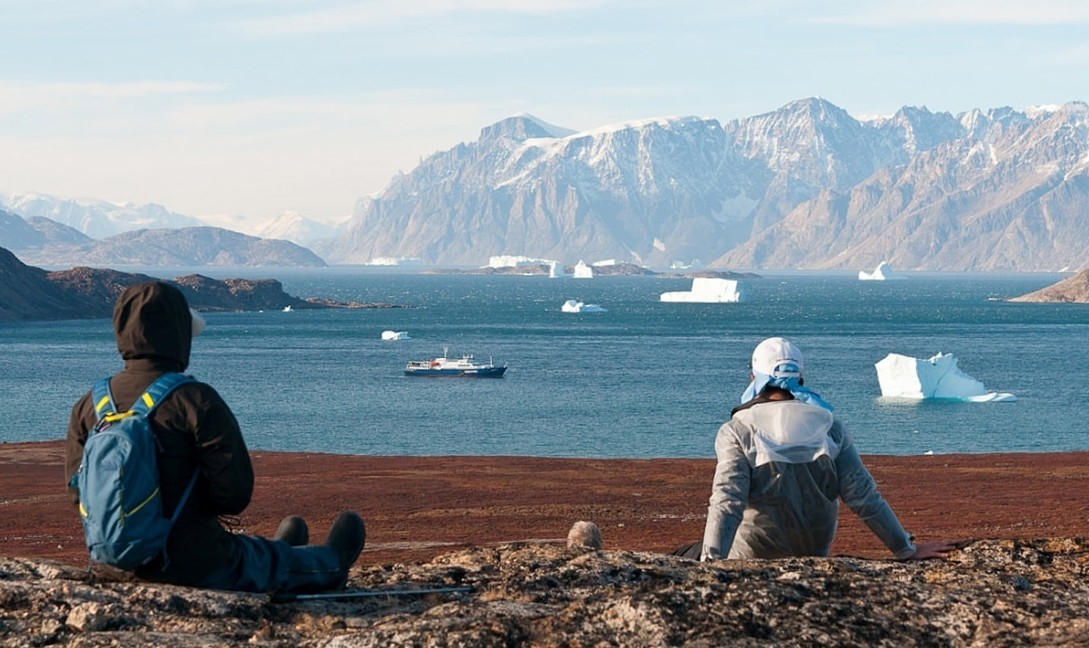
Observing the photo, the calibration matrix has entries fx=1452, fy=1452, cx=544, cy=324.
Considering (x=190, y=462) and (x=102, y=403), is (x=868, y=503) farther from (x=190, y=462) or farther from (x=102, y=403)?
(x=102, y=403)

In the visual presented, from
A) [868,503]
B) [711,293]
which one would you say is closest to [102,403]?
[868,503]

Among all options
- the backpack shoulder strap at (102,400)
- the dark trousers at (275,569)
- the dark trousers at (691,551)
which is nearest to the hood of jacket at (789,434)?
the dark trousers at (691,551)

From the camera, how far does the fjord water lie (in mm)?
51781

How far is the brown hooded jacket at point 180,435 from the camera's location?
552 centimetres

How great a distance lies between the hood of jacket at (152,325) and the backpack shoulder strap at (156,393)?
17 centimetres

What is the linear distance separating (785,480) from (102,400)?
2986 mm

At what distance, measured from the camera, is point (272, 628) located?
5457mm

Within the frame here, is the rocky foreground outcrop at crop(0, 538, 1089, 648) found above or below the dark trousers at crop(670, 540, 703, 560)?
above

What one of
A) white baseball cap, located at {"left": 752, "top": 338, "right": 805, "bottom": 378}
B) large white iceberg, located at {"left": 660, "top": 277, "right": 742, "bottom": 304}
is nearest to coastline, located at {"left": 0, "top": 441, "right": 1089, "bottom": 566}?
white baseball cap, located at {"left": 752, "top": 338, "right": 805, "bottom": 378}

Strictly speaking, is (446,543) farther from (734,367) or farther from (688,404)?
(734,367)

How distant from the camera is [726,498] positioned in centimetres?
636

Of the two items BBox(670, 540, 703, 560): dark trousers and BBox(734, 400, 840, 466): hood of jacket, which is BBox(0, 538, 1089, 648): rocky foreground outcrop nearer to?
BBox(734, 400, 840, 466): hood of jacket

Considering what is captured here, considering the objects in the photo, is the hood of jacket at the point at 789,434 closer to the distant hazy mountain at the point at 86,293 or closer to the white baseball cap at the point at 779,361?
the white baseball cap at the point at 779,361

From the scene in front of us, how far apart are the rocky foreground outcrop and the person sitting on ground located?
14 centimetres
